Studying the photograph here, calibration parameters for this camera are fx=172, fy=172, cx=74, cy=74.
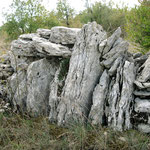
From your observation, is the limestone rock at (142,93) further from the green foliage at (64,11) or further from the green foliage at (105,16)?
the green foliage at (64,11)

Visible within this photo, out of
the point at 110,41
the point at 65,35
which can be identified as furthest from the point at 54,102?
the point at 110,41

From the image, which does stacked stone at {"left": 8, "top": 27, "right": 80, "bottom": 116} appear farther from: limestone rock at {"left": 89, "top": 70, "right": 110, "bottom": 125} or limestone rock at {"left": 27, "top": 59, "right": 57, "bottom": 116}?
limestone rock at {"left": 89, "top": 70, "right": 110, "bottom": 125}

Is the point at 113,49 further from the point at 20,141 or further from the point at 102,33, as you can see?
the point at 20,141

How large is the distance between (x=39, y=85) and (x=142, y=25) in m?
5.42

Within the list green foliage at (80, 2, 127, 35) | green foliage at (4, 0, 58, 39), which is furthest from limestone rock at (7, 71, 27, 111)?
green foliage at (80, 2, 127, 35)

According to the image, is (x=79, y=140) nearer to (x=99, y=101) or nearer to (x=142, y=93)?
(x=99, y=101)

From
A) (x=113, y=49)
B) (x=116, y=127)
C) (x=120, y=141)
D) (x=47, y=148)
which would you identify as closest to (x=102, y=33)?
(x=113, y=49)

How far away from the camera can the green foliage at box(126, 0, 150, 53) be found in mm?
7709

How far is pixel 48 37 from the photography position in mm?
7965

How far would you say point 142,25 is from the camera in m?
8.01

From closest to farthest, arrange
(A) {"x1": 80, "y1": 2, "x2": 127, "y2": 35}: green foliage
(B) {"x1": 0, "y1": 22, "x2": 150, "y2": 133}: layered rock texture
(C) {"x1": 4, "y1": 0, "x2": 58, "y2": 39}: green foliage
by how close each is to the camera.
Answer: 1. (B) {"x1": 0, "y1": 22, "x2": 150, "y2": 133}: layered rock texture
2. (C) {"x1": 4, "y1": 0, "x2": 58, "y2": 39}: green foliage
3. (A) {"x1": 80, "y1": 2, "x2": 127, "y2": 35}: green foliage

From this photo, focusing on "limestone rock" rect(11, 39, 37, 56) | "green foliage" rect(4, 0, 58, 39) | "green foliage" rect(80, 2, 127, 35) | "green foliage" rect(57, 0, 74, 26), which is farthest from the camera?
"green foliage" rect(57, 0, 74, 26)

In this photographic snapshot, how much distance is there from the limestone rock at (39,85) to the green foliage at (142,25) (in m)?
4.23

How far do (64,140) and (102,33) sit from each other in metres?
3.93
